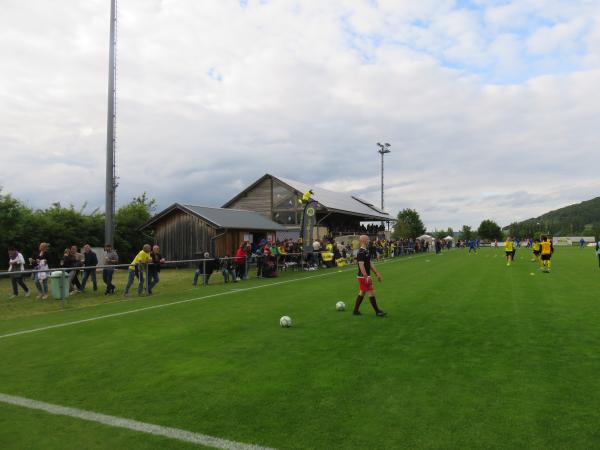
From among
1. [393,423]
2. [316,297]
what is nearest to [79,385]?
[393,423]

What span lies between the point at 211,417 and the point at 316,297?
9.15 m

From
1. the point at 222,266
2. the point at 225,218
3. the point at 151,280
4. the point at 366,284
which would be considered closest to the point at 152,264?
the point at 151,280

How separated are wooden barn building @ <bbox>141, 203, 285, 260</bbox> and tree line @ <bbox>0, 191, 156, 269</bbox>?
4.21 meters

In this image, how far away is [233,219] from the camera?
3177cm

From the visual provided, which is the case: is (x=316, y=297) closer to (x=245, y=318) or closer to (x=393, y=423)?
(x=245, y=318)

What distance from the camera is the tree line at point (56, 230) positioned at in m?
26.8

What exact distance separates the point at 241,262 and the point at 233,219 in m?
11.9

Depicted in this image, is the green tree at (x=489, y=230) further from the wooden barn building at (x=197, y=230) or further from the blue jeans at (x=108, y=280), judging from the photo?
the blue jeans at (x=108, y=280)

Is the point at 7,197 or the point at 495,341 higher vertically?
the point at 7,197

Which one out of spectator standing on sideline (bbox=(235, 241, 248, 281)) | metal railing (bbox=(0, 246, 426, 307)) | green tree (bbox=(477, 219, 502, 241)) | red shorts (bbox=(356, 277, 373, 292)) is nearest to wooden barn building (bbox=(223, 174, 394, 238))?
metal railing (bbox=(0, 246, 426, 307))

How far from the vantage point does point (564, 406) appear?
4621 mm

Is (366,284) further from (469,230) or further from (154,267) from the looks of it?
(469,230)

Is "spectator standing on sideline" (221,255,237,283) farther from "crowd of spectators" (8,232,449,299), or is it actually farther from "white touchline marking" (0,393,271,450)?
"white touchline marking" (0,393,271,450)

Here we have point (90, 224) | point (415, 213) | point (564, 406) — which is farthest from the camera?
point (415, 213)
